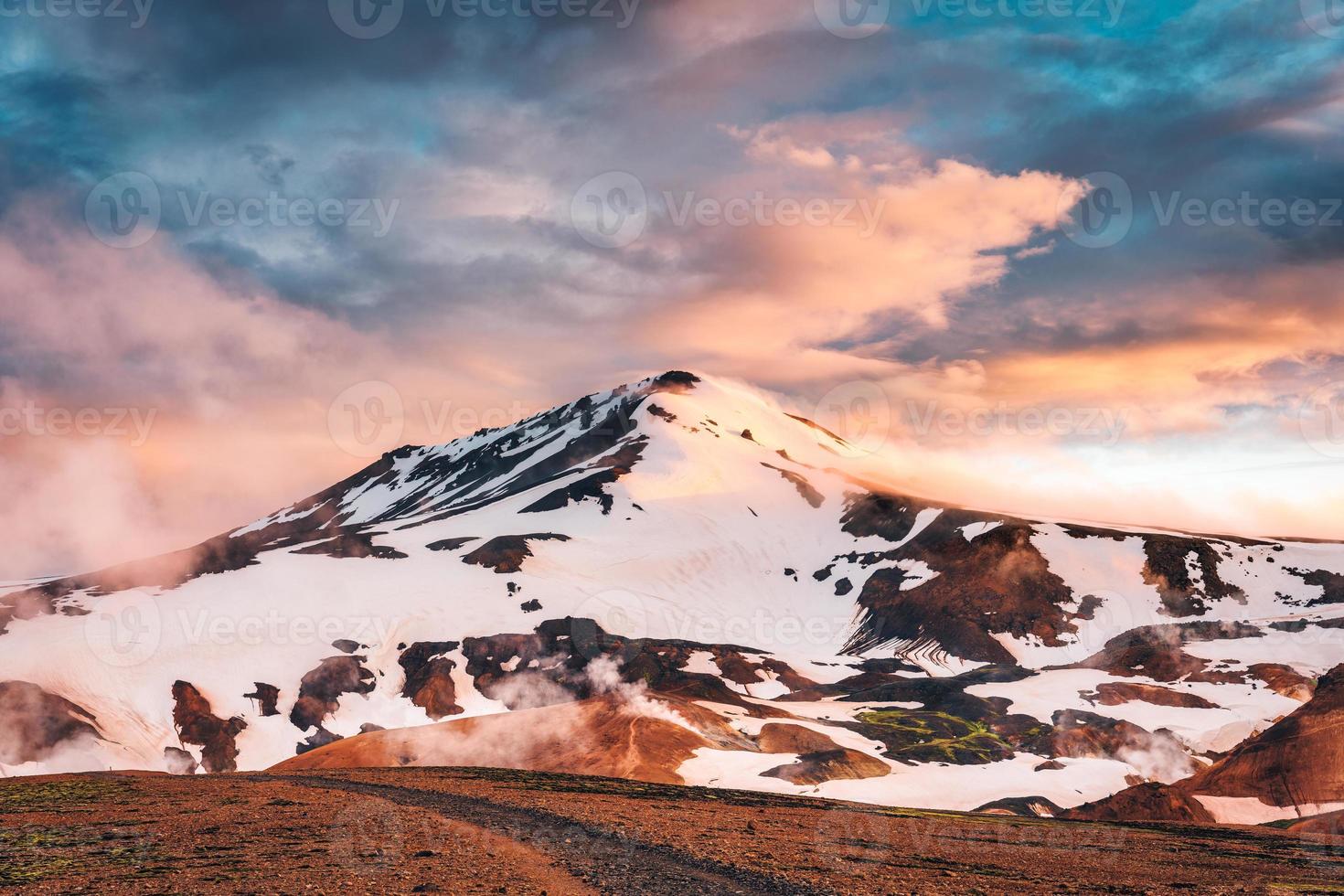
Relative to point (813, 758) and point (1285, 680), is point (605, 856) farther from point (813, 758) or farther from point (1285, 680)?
point (1285, 680)

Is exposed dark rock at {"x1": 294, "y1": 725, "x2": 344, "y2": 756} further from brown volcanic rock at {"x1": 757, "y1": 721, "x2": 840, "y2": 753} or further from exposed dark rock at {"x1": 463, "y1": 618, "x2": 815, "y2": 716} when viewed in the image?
brown volcanic rock at {"x1": 757, "y1": 721, "x2": 840, "y2": 753}

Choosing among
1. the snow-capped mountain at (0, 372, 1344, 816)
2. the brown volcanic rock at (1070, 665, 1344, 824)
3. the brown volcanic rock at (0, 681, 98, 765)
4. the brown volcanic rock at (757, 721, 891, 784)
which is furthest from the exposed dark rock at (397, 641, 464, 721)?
the brown volcanic rock at (1070, 665, 1344, 824)

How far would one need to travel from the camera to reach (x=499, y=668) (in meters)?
182

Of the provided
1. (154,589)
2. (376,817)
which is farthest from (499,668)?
(376,817)

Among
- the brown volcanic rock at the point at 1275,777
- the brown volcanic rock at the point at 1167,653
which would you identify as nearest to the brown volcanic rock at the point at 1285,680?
the brown volcanic rock at the point at 1167,653

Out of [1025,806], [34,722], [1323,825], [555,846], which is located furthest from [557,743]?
[34,722]

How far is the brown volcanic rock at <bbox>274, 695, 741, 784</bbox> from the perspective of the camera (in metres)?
97.6

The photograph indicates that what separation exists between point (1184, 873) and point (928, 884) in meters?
15.0

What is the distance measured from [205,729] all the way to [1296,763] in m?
147

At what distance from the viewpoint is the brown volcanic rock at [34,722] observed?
134125mm

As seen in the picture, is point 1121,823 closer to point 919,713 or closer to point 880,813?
point 880,813

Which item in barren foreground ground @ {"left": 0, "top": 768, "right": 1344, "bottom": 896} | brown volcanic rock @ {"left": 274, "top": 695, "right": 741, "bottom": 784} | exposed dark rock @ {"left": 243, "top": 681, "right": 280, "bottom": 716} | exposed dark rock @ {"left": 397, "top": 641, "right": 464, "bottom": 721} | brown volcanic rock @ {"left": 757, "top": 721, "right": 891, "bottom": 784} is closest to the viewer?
barren foreground ground @ {"left": 0, "top": 768, "right": 1344, "bottom": 896}

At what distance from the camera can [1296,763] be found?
86.7m

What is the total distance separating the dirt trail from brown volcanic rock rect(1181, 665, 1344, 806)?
6957 centimetres
